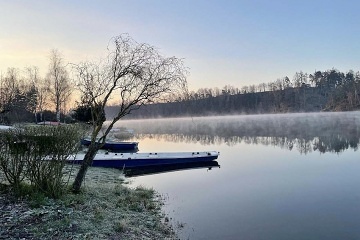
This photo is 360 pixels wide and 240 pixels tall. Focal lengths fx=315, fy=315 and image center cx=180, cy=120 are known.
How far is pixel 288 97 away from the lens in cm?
12338

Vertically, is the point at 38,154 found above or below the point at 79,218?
above

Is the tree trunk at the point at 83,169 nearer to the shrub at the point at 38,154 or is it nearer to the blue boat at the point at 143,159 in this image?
the shrub at the point at 38,154

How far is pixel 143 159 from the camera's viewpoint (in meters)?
19.9

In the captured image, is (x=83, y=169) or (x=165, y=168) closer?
(x=83, y=169)

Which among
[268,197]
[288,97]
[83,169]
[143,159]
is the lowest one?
[268,197]

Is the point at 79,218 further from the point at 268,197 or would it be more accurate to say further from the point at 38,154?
the point at 268,197

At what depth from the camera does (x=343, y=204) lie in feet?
34.1

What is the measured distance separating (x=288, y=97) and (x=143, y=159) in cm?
11335

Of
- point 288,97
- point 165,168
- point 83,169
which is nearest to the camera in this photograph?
point 83,169

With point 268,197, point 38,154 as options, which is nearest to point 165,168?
point 268,197

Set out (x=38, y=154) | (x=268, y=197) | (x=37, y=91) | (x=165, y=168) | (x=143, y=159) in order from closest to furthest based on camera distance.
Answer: (x=38, y=154), (x=268, y=197), (x=165, y=168), (x=143, y=159), (x=37, y=91)

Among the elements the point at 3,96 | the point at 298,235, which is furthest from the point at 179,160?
the point at 3,96

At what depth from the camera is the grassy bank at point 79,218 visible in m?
5.71

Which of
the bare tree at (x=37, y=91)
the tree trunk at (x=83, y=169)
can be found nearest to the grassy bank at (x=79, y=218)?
the tree trunk at (x=83, y=169)
